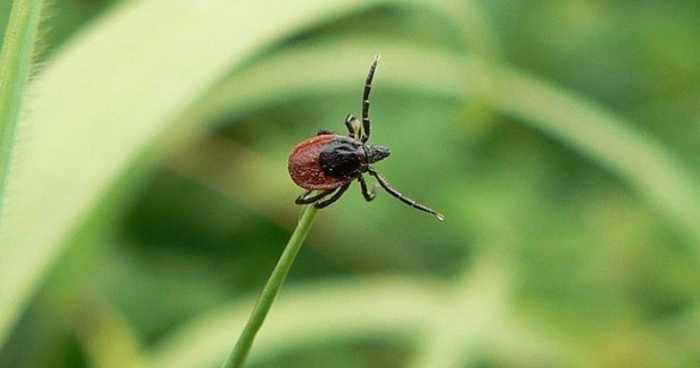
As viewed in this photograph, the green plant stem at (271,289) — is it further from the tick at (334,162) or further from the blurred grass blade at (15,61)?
the tick at (334,162)

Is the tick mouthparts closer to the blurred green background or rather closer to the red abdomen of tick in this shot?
the red abdomen of tick

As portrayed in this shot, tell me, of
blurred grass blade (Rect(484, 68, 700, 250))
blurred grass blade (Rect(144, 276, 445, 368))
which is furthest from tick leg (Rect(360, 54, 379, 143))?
blurred grass blade (Rect(484, 68, 700, 250))

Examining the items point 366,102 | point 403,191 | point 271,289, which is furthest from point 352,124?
point 403,191

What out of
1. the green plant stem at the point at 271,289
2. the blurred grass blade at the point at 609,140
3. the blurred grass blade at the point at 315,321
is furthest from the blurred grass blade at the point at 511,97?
the green plant stem at the point at 271,289

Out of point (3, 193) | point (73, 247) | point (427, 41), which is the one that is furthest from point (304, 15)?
point (3, 193)

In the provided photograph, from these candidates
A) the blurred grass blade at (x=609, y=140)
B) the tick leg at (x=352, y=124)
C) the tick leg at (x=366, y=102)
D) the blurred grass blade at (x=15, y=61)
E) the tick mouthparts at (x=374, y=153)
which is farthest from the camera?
the blurred grass blade at (x=609, y=140)

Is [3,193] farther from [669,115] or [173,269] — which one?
[669,115]

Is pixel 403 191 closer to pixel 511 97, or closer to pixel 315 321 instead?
pixel 511 97
